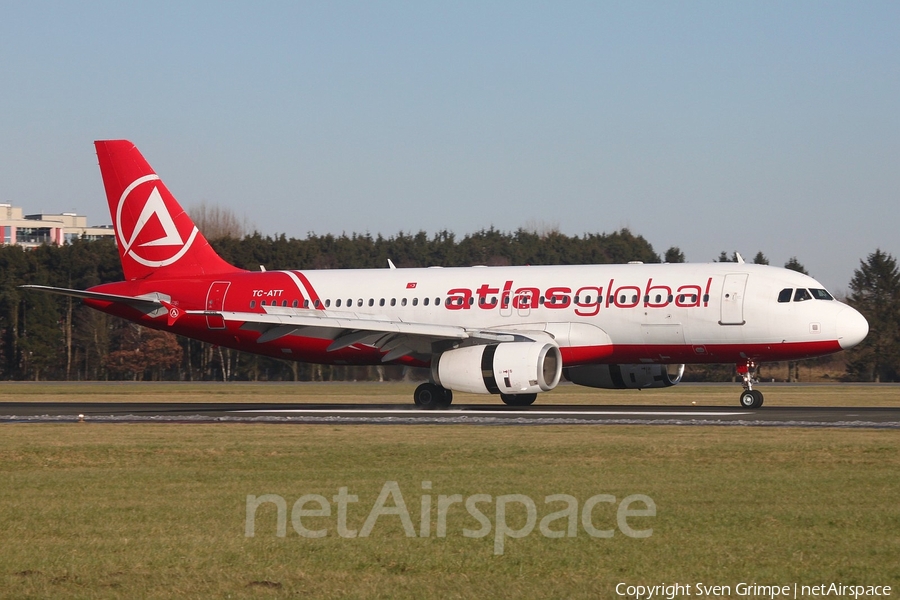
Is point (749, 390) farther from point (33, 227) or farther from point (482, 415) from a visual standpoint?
point (33, 227)

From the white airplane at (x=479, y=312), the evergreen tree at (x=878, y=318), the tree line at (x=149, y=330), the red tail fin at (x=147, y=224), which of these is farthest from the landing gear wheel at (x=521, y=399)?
the evergreen tree at (x=878, y=318)

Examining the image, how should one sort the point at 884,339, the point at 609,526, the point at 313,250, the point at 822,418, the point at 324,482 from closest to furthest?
the point at 609,526 → the point at 324,482 → the point at 822,418 → the point at 884,339 → the point at 313,250

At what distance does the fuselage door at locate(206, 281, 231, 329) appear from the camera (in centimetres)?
3884

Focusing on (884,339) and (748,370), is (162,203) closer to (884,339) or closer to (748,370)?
(748,370)

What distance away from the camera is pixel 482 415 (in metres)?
30.0

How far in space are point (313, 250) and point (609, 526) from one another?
88.7 meters

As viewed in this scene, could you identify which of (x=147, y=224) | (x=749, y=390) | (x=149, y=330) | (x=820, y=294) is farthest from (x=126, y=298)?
(x=149, y=330)

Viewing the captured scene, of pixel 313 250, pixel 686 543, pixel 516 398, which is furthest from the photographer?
pixel 313 250

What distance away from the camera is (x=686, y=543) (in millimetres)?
10789

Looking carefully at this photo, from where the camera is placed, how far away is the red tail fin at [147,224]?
134 feet

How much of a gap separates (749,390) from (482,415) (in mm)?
8030

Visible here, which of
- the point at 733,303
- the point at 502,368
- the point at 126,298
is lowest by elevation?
the point at 502,368

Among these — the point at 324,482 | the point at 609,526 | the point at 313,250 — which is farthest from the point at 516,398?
the point at 313,250

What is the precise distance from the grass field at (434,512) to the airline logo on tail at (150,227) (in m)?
19.5
